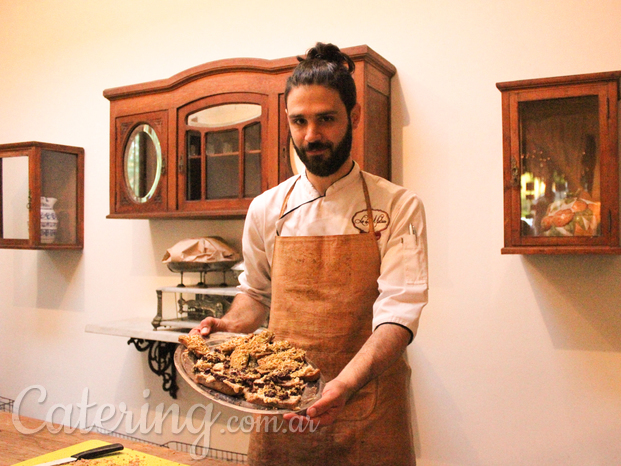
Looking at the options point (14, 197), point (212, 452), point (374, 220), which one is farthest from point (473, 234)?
point (14, 197)

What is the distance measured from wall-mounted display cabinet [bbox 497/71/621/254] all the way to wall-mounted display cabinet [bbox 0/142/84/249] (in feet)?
8.28

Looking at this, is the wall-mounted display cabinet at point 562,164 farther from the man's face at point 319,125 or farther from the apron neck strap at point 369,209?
the man's face at point 319,125

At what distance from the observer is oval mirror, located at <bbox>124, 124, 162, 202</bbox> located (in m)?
2.91

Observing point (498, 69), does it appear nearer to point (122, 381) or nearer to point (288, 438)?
point (288, 438)

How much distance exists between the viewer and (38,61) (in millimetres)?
3844

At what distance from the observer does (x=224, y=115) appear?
271cm

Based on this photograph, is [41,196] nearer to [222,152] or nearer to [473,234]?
[222,152]

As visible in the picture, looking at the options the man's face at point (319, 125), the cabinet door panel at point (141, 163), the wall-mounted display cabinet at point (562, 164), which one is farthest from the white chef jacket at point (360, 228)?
the cabinet door panel at point (141, 163)

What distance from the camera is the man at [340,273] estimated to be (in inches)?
65.7

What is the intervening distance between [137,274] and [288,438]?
1.90m

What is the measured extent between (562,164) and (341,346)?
1.09 m

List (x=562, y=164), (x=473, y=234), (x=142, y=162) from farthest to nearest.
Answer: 1. (x=142, y=162)
2. (x=473, y=234)
3. (x=562, y=164)

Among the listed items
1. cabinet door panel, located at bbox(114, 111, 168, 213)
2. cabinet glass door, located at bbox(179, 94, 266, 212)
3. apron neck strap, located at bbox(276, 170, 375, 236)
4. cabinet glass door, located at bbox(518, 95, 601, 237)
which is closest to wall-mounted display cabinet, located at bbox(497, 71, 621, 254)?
cabinet glass door, located at bbox(518, 95, 601, 237)

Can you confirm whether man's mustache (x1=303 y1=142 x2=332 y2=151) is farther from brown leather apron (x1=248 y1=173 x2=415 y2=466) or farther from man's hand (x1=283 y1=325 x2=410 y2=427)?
man's hand (x1=283 y1=325 x2=410 y2=427)
